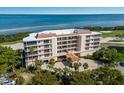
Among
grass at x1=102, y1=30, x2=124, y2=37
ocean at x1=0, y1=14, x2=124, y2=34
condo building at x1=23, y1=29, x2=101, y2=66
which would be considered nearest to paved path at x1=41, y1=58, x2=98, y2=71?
condo building at x1=23, y1=29, x2=101, y2=66

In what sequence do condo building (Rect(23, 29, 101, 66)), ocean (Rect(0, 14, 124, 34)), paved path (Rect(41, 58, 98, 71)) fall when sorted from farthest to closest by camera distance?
1. paved path (Rect(41, 58, 98, 71))
2. condo building (Rect(23, 29, 101, 66))
3. ocean (Rect(0, 14, 124, 34))

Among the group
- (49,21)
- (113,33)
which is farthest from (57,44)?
(113,33)

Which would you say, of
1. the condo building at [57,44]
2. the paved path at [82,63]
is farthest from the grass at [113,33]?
the paved path at [82,63]

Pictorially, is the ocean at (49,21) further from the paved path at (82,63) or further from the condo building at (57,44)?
the paved path at (82,63)

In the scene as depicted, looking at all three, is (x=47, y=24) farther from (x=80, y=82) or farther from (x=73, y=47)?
(x=80, y=82)

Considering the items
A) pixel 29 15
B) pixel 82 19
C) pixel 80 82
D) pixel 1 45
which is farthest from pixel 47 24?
pixel 80 82

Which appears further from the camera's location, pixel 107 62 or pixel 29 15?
pixel 107 62

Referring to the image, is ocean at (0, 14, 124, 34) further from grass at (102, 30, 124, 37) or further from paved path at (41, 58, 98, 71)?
paved path at (41, 58, 98, 71)
